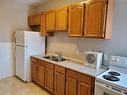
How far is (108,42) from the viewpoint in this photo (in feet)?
8.34

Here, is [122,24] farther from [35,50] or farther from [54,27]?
[35,50]

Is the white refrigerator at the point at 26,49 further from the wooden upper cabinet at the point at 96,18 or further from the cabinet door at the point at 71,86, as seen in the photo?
the wooden upper cabinet at the point at 96,18

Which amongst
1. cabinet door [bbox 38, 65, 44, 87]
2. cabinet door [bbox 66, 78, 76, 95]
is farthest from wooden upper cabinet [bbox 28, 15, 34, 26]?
cabinet door [bbox 66, 78, 76, 95]

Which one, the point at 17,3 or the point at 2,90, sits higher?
the point at 17,3

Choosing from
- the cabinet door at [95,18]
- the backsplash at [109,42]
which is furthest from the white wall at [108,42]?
the cabinet door at [95,18]

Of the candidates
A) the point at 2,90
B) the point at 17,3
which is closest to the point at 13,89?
the point at 2,90

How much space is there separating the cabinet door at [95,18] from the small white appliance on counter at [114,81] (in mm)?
595

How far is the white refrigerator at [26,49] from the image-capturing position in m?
3.60

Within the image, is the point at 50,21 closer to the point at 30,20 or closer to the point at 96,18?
the point at 30,20

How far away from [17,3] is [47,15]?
1352 millimetres

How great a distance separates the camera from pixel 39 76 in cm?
349

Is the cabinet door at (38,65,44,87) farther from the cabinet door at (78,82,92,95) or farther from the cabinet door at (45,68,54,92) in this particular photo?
the cabinet door at (78,82,92,95)

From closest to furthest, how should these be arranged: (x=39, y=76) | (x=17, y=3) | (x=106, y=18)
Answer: (x=106, y=18), (x=39, y=76), (x=17, y=3)

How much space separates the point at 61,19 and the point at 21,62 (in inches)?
73.7
